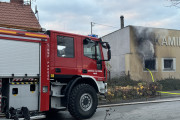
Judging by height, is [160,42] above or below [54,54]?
above

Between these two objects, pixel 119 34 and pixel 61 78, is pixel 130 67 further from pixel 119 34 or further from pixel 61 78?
pixel 61 78

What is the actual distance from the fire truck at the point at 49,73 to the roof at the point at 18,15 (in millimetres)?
6789

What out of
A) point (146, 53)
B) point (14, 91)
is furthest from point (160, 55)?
point (14, 91)

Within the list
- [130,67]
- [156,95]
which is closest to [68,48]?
[156,95]

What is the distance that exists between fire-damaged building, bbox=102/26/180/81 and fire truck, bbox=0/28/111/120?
9.97m

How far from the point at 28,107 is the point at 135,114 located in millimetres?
3945

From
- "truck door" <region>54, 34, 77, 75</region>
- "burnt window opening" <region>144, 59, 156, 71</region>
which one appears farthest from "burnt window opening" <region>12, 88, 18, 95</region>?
"burnt window opening" <region>144, 59, 156, 71</region>

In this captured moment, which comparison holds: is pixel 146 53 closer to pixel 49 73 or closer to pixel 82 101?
pixel 82 101

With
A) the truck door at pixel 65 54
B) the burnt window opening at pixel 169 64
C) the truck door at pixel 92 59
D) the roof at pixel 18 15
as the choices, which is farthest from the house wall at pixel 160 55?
the truck door at pixel 65 54

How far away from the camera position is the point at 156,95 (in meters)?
12.6

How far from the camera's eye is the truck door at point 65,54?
6.82 m

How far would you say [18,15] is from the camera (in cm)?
1372

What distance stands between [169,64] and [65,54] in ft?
47.2

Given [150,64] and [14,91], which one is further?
[150,64]
